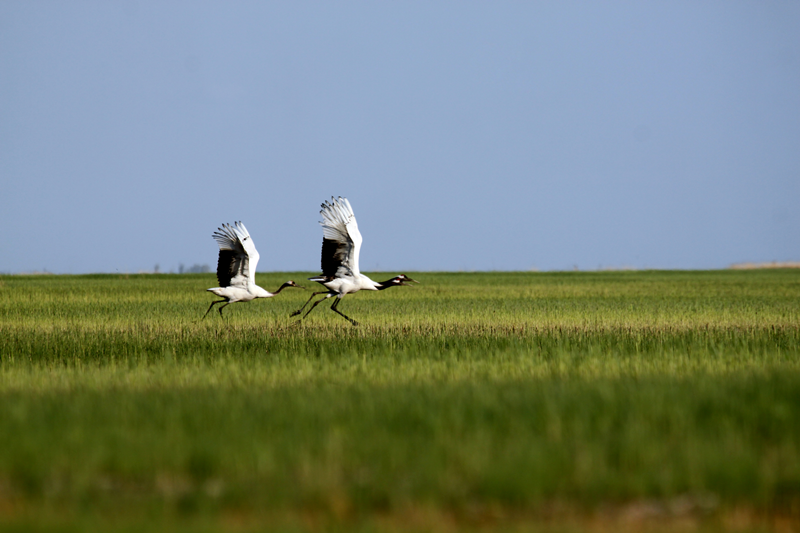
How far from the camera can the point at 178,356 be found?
12398mm

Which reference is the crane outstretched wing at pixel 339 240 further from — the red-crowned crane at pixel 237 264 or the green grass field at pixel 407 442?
the green grass field at pixel 407 442

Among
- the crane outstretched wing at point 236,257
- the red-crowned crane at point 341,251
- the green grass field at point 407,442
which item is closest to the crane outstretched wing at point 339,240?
the red-crowned crane at point 341,251

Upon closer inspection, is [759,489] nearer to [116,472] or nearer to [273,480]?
[273,480]

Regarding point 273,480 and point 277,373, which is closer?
point 273,480

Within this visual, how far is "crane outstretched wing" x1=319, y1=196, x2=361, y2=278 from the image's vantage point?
1492 centimetres

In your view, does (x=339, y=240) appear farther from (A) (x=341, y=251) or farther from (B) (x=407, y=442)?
Result: (B) (x=407, y=442)

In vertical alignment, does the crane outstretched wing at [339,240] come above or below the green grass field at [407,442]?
above

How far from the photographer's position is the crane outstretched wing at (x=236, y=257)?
1593 centimetres

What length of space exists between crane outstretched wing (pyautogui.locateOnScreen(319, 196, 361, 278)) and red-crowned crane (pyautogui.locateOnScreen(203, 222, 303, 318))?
954 mm

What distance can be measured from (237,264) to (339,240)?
256cm

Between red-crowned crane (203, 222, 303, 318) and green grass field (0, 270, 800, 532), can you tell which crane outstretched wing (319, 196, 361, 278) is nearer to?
red-crowned crane (203, 222, 303, 318)

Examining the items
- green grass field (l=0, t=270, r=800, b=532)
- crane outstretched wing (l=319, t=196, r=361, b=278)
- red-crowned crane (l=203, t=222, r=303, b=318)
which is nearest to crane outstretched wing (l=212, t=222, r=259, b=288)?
red-crowned crane (l=203, t=222, r=303, b=318)

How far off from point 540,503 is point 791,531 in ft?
4.98

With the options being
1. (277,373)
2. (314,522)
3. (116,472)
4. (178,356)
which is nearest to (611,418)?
(314,522)
